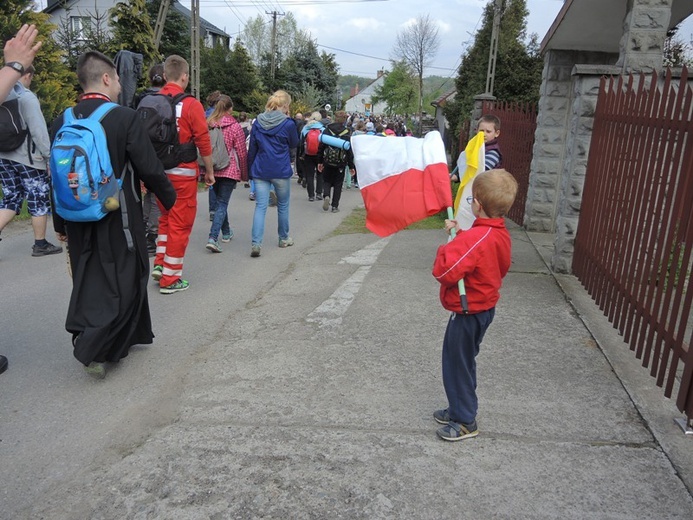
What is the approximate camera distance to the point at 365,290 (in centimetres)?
593

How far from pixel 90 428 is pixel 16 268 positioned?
399 cm

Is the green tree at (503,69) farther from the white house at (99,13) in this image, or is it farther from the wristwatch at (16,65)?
the white house at (99,13)

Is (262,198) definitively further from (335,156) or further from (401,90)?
(401,90)

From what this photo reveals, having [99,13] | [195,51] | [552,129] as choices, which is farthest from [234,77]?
[552,129]

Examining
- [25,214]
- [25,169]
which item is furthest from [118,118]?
[25,214]

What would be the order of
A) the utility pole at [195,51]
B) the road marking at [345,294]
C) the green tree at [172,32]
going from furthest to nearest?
the green tree at [172,32]
the utility pole at [195,51]
the road marking at [345,294]

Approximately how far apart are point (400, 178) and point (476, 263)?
72cm

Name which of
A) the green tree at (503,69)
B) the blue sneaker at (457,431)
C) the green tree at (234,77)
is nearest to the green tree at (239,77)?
the green tree at (234,77)

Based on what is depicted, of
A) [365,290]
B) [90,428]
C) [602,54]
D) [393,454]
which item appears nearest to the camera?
[393,454]

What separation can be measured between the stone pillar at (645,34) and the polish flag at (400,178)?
12.0 ft

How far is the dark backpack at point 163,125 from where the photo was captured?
222 inches

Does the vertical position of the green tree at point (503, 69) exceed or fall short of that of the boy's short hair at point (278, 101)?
it exceeds it

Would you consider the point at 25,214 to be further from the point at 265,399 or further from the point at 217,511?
the point at 217,511

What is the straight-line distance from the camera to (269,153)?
24.4 ft
